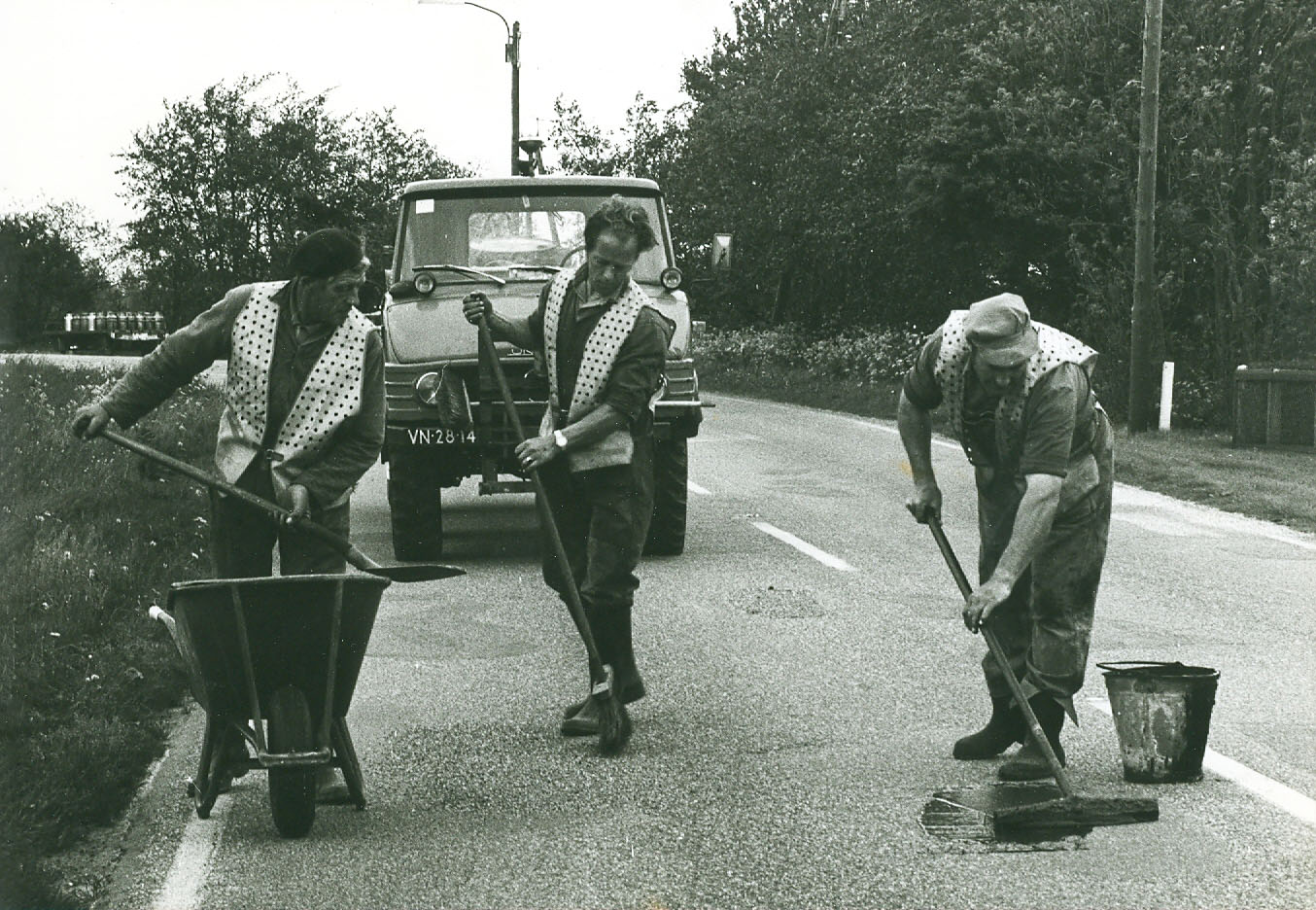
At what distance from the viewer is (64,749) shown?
6.03 metres

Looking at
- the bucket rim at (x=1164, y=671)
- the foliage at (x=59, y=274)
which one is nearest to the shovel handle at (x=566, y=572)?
the bucket rim at (x=1164, y=671)

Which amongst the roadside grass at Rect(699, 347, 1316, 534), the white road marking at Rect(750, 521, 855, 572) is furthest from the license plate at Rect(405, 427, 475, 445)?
the roadside grass at Rect(699, 347, 1316, 534)

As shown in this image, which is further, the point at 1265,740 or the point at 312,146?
the point at 312,146

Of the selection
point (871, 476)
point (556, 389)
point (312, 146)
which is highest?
point (312, 146)

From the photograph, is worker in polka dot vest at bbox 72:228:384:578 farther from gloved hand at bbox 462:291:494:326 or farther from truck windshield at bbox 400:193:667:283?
truck windshield at bbox 400:193:667:283

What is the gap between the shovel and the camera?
17.0 ft

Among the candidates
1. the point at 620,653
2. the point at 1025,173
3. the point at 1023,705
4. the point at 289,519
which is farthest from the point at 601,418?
the point at 1025,173

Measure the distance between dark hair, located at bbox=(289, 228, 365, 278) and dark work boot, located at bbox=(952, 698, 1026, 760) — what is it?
2631 mm

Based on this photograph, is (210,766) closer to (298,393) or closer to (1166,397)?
(298,393)

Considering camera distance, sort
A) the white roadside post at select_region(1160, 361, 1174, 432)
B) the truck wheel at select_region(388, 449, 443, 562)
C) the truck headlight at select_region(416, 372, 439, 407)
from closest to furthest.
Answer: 1. the truck headlight at select_region(416, 372, 439, 407)
2. the truck wheel at select_region(388, 449, 443, 562)
3. the white roadside post at select_region(1160, 361, 1174, 432)

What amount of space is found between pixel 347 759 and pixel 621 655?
4.72 feet

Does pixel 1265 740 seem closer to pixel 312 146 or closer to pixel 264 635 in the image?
pixel 264 635

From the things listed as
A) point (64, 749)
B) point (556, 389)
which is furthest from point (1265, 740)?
point (64, 749)

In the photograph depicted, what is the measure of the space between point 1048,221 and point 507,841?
82.9 feet
